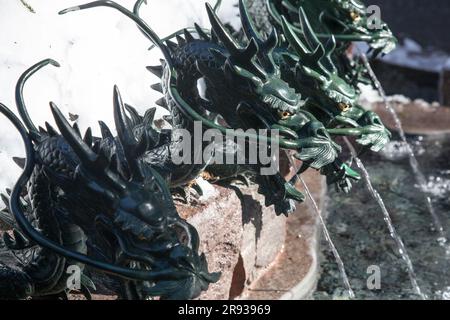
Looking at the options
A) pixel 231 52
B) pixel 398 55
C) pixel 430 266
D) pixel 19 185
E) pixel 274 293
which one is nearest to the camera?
pixel 19 185

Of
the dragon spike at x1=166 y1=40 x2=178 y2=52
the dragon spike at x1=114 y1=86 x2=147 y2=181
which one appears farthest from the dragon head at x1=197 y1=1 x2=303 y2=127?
the dragon spike at x1=114 y1=86 x2=147 y2=181

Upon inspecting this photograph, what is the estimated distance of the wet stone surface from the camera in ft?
17.9

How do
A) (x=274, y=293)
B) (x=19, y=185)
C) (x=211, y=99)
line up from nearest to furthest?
(x=19, y=185)
(x=211, y=99)
(x=274, y=293)

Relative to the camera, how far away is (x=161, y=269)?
272 centimetres

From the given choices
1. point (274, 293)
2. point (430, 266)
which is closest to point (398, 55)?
point (430, 266)

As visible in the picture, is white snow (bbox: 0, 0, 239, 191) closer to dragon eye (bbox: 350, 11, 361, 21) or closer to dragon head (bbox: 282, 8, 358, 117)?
dragon eye (bbox: 350, 11, 361, 21)

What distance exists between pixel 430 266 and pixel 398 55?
19.0 feet

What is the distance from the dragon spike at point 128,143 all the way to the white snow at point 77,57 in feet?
5.78

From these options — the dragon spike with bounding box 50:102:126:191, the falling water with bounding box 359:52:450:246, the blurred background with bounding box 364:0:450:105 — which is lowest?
the blurred background with bounding box 364:0:450:105

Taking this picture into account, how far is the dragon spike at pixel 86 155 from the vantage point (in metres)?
2.83

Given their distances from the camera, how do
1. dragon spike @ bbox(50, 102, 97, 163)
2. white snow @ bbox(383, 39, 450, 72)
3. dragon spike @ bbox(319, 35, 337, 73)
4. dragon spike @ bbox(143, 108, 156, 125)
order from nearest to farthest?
dragon spike @ bbox(50, 102, 97, 163)
dragon spike @ bbox(143, 108, 156, 125)
dragon spike @ bbox(319, 35, 337, 73)
white snow @ bbox(383, 39, 450, 72)
